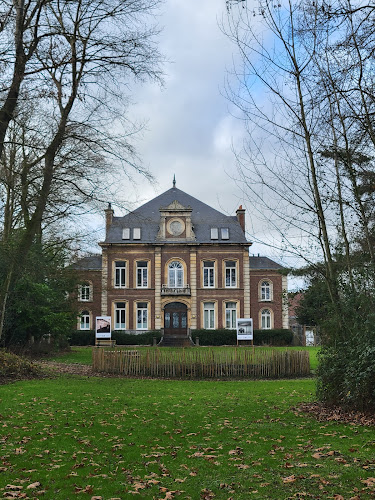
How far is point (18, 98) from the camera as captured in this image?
35.7 feet

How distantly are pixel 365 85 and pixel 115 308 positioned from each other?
110 ft

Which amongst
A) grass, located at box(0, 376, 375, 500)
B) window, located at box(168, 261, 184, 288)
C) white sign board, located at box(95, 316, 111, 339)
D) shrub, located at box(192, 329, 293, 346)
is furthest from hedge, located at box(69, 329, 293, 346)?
grass, located at box(0, 376, 375, 500)

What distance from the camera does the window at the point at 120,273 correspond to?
40906 mm

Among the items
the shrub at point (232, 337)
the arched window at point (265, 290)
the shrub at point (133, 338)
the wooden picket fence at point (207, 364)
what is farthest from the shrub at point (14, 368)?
the arched window at point (265, 290)

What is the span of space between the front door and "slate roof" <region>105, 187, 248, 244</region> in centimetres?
516

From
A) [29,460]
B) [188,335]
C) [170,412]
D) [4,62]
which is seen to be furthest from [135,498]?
[188,335]

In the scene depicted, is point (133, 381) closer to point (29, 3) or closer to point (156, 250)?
point (29, 3)

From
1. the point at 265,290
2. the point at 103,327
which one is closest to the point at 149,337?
the point at 103,327

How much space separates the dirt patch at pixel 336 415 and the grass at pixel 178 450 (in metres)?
0.26

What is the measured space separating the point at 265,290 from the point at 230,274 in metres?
3.51

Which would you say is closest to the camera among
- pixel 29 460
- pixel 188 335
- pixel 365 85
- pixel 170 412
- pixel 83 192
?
pixel 29 460

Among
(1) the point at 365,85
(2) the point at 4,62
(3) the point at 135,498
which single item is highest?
(2) the point at 4,62

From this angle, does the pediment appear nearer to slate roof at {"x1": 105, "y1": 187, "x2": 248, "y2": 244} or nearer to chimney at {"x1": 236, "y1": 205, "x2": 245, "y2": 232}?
slate roof at {"x1": 105, "y1": 187, "x2": 248, "y2": 244}

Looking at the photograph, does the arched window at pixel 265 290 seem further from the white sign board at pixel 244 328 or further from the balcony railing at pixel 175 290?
the white sign board at pixel 244 328
